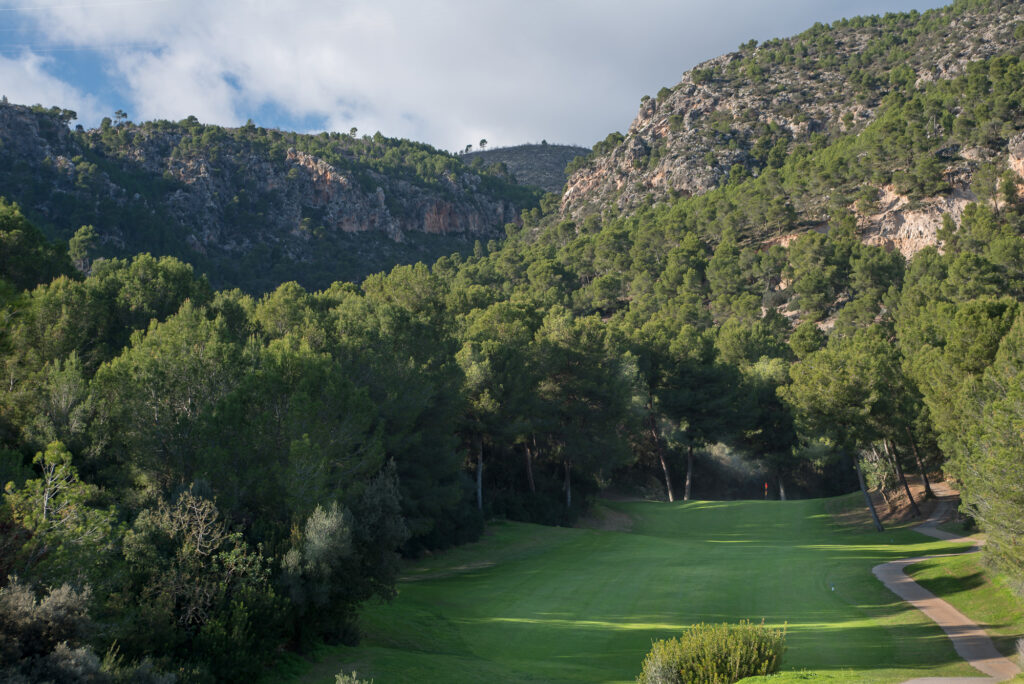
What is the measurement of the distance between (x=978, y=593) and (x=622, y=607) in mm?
10698

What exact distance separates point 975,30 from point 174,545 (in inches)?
5217

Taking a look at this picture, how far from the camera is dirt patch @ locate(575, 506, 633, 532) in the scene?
43.4 meters

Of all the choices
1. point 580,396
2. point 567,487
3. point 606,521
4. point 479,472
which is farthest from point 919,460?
point 479,472

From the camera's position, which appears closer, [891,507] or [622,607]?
[622,607]

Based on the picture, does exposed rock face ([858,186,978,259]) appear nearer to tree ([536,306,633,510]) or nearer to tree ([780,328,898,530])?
tree ([780,328,898,530])

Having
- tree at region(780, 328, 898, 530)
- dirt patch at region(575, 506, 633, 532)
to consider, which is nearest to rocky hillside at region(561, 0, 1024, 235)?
tree at region(780, 328, 898, 530)

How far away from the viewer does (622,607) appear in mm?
22375

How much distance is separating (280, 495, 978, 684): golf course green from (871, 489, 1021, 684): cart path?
1.28ft

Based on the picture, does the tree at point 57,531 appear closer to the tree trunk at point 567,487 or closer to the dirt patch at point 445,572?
the dirt patch at point 445,572

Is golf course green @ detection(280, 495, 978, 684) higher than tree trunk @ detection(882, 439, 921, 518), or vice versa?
tree trunk @ detection(882, 439, 921, 518)

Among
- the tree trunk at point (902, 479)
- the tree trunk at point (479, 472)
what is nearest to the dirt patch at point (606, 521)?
the tree trunk at point (479, 472)

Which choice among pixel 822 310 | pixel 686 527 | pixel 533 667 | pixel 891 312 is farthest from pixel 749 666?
pixel 822 310

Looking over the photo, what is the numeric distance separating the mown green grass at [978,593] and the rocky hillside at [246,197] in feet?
289

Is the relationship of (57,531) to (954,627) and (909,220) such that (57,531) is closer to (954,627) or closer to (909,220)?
(954,627)
